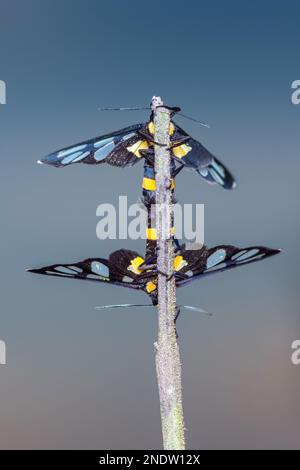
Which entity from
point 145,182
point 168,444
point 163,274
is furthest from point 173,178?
point 168,444

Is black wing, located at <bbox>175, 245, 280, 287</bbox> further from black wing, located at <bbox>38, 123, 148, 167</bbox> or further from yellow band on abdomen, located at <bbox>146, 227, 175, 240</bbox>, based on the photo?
black wing, located at <bbox>38, 123, 148, 167</bbox>

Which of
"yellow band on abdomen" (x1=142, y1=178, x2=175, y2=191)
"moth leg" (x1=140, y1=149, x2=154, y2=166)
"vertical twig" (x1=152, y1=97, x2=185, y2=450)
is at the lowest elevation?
"vertical twig" (x1=152, y1=97, x2=185, y2=450)

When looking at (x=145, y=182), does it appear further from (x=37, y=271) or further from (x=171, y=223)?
(x=37, y=271)

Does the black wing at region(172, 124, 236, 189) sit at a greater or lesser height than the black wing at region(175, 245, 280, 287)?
greater

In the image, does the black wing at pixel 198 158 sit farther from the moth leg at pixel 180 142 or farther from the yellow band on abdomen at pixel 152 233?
the yellow band on abdomen at pixel 152 233

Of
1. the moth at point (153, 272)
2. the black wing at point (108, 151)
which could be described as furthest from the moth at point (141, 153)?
the moth at point (153, 272)

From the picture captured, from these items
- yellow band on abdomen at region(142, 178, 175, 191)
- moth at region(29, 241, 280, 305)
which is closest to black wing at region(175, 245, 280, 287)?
moth at region(29, 241, 280, 305)
